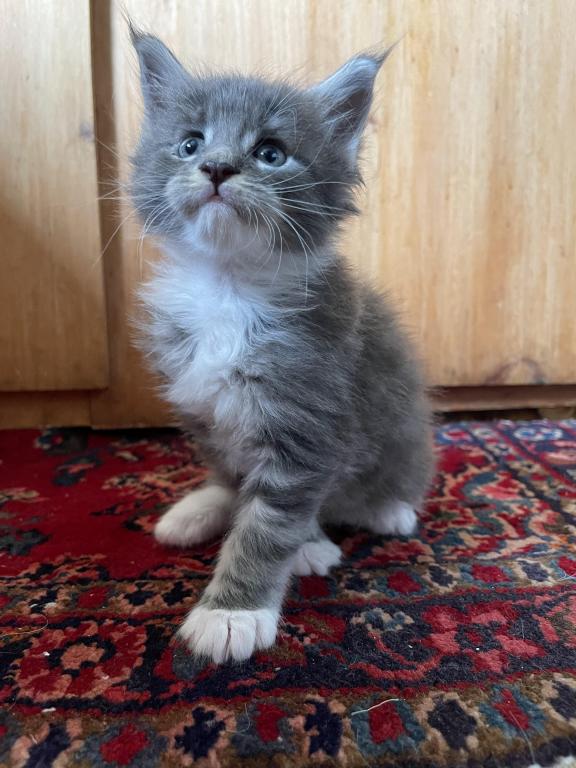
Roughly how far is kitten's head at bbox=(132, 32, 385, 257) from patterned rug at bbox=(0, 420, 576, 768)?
588mm

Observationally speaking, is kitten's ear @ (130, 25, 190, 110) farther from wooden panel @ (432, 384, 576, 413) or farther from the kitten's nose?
wooden panel @ (432, 384, 576, 413)

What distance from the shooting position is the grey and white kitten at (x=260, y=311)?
0.87m

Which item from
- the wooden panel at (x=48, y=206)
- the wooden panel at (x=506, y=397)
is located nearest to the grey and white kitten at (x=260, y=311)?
the wooden panel at (x=48, y=206)

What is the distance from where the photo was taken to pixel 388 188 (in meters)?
1.75

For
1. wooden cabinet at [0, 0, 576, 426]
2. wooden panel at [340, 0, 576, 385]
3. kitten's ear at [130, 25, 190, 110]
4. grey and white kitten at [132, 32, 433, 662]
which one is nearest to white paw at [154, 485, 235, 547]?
grey and white kitten at [132, 32, 433, 662]

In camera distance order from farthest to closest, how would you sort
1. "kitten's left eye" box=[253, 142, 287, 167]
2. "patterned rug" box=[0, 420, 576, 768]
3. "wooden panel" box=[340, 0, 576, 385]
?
"wooden panel" box=[340, 0, 576, 385], "kitten's left eye" box=[253, 142, 287, 167], "patterned rug" box=[0, 420, 576, 768]

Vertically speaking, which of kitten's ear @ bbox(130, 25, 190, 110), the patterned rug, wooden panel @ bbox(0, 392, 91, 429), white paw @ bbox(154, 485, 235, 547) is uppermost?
kitten's ear @ bbox(130, 25, 190, 110)

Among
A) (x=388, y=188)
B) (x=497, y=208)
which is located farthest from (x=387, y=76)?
(x=497, y=208)

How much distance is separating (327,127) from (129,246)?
0.82 metres

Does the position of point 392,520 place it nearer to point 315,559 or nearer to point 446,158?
point 315,559

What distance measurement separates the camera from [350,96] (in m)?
1.05

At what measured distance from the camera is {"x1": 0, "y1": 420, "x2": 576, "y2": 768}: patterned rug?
0.66 meters

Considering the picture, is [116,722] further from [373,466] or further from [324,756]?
[373,466]

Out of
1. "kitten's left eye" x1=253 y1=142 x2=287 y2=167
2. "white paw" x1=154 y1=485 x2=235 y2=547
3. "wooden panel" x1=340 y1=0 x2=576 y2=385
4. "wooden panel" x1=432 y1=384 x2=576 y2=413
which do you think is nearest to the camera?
"kitten's left eye" x1=253 y1=142 x2=287 y2=167
